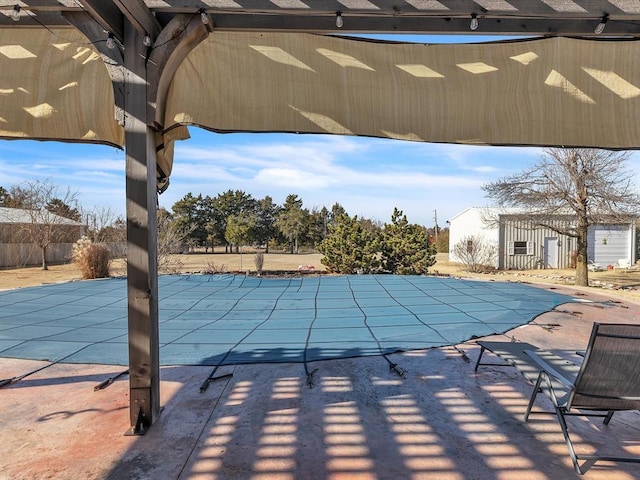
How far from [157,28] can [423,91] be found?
1650 mm

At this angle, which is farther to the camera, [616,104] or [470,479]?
[616,104]

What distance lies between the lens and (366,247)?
14047mm

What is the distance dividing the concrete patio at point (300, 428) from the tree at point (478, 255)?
1565 centimetres

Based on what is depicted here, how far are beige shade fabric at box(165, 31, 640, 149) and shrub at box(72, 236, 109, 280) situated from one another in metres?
11.1

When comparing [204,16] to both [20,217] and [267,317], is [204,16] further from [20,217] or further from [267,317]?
[20,217]

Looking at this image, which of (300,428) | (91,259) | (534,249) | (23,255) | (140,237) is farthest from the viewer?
(23,255)

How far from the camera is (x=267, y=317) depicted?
6.10 meters

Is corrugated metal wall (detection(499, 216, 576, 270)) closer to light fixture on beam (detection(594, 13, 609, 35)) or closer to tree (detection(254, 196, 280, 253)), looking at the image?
light fixture on beam (detection(594, 13, 609, 35))

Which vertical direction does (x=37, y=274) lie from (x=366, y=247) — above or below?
below

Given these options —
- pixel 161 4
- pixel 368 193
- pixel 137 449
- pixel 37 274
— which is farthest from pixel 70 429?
pixel 368 193

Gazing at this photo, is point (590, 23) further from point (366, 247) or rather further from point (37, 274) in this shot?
point (37, 274)

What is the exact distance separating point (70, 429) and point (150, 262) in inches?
46.8

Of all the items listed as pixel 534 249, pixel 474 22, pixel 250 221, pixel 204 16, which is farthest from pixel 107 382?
pixel 250 221

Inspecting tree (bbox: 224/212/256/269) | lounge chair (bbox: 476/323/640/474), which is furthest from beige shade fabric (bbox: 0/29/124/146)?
tree (bbox: 224/212/256/269)
